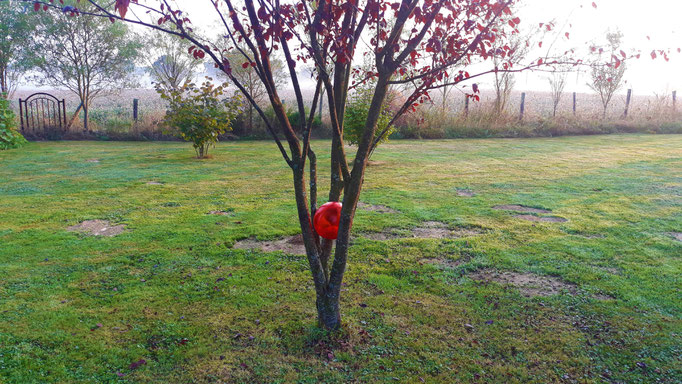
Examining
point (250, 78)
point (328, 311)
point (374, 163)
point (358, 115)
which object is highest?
point (250, 78)

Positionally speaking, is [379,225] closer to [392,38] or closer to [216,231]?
[216,231]

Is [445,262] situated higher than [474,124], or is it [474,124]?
[474,124]

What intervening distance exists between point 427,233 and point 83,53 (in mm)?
15773

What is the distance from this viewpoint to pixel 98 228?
5418 millimetres

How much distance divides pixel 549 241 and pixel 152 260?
4.01 meters

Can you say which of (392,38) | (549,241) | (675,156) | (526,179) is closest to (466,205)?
(549,241)

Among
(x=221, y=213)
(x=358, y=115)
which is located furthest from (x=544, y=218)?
(x=358, y=115)

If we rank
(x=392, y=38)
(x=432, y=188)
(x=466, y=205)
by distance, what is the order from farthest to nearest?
(x=432, y=188), (x=466, y=205), (x=392, y=38)

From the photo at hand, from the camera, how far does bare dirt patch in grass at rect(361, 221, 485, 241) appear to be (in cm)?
510

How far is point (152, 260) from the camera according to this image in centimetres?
436

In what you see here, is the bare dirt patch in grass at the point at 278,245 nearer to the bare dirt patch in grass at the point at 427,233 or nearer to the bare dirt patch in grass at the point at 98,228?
the bare dirt patch in grass at the point at 427,233

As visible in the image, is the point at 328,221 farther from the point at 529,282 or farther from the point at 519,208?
Answer: the point at 519,208

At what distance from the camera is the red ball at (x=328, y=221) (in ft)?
9.93

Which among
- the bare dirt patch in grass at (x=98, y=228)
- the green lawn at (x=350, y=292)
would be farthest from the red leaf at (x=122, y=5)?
the bare dirt patch in grass at (x=98, y=228)
